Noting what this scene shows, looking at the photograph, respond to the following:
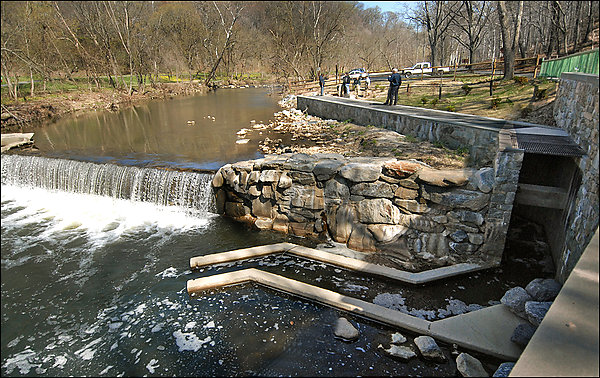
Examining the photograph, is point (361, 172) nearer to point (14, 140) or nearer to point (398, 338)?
point (398, 338)

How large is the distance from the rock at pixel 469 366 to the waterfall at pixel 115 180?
736cm

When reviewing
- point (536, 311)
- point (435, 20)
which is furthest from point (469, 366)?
point (435, 20)

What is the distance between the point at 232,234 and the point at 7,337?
4.65m

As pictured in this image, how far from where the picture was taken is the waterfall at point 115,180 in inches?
405

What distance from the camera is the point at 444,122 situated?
1034cm

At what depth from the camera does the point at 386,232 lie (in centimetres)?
796

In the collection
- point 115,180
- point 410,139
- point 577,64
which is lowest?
point 115,180

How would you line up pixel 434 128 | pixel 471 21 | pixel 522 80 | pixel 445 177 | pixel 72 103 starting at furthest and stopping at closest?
1. pixel 72 103
2. pixel 471 21
3. pixel 522 80
4. pixel 434 128
5. pixel 445 177

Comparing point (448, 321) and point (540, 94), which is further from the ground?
point (540, 94)

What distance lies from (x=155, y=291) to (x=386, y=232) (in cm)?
501

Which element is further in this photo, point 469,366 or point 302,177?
point 302,177

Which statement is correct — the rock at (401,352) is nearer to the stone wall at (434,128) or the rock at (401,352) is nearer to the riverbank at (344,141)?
the riverbank at (344,141)

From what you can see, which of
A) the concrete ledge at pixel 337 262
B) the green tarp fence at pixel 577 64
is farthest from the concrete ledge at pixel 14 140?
the green tarp fence at pixel 577 64

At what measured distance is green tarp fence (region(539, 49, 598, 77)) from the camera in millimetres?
7297
